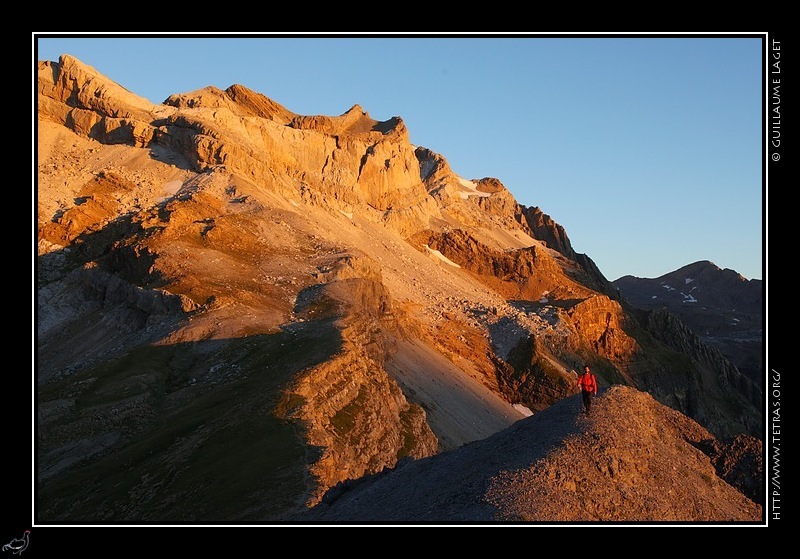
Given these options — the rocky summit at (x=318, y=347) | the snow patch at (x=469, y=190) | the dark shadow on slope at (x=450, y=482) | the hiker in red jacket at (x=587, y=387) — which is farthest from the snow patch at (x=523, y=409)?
the snow patch at (x=469, y=190)

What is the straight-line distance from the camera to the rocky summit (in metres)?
24.8

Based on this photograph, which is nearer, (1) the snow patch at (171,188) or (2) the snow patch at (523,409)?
(2) the snow patch at (523,409)

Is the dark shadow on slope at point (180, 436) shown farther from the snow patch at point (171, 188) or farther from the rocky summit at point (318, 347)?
the snow patch at point (171, 188)

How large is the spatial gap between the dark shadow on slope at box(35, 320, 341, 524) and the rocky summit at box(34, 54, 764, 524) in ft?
0.50

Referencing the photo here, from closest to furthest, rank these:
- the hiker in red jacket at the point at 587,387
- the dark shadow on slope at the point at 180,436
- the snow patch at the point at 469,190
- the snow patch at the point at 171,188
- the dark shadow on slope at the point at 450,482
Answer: the dark shadow on slope at the point at 450,482
the hiker in red jacket at the point at 587,387
the dark shadow on slope at the point at 180,436
the snow patch at the point at 171,188
the snow patch at the point at 469,190

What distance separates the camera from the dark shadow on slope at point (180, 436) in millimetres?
32406

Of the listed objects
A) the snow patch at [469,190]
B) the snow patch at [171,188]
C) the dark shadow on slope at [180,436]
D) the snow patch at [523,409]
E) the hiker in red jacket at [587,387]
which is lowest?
the snow patch at [523,409]

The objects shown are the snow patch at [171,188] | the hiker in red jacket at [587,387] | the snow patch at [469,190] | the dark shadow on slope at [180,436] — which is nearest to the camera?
the hiker in red jacket at [587,387]

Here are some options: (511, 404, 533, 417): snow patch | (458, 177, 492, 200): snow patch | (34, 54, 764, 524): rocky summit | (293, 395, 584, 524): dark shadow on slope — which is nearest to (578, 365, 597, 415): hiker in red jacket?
(293, 395, 584, 524): dark shadow on slope

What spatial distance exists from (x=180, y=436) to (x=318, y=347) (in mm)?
11734

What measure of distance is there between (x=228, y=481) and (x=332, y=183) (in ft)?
324
